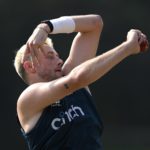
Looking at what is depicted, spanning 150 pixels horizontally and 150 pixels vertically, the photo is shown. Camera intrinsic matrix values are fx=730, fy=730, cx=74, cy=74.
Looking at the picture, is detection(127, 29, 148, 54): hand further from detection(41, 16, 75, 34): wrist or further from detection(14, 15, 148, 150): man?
detection(41, 16, 75, 34): wrist

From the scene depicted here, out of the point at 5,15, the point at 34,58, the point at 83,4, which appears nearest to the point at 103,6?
the point at 83,4

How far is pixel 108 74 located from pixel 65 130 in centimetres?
550

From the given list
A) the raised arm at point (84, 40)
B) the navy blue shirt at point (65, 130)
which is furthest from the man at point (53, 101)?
the raised arm at point (84, 40)

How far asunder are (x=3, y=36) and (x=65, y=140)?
17.7 ft

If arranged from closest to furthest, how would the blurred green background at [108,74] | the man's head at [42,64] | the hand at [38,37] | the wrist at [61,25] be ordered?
1. the hand at [38,37]
2. the man's head at [42,64]
3. the wrist at [61,25]
4. the blurred green background at [108,74]

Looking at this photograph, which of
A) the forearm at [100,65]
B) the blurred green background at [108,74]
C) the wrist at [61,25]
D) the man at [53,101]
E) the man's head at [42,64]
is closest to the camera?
the forearm at [100,65]

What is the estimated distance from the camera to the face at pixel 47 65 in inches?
157

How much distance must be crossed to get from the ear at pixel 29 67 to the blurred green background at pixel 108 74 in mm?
4935

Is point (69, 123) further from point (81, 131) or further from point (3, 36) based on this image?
point (3, 36)

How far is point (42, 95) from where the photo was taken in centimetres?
377

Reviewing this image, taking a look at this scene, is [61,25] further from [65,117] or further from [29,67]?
[65,117]

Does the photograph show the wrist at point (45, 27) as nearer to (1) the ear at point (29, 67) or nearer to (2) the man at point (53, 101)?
(2) the man at point (53, 101)

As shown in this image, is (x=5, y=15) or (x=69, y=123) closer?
(x=69, y=123)

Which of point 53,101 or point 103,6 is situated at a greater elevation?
point 53,101
